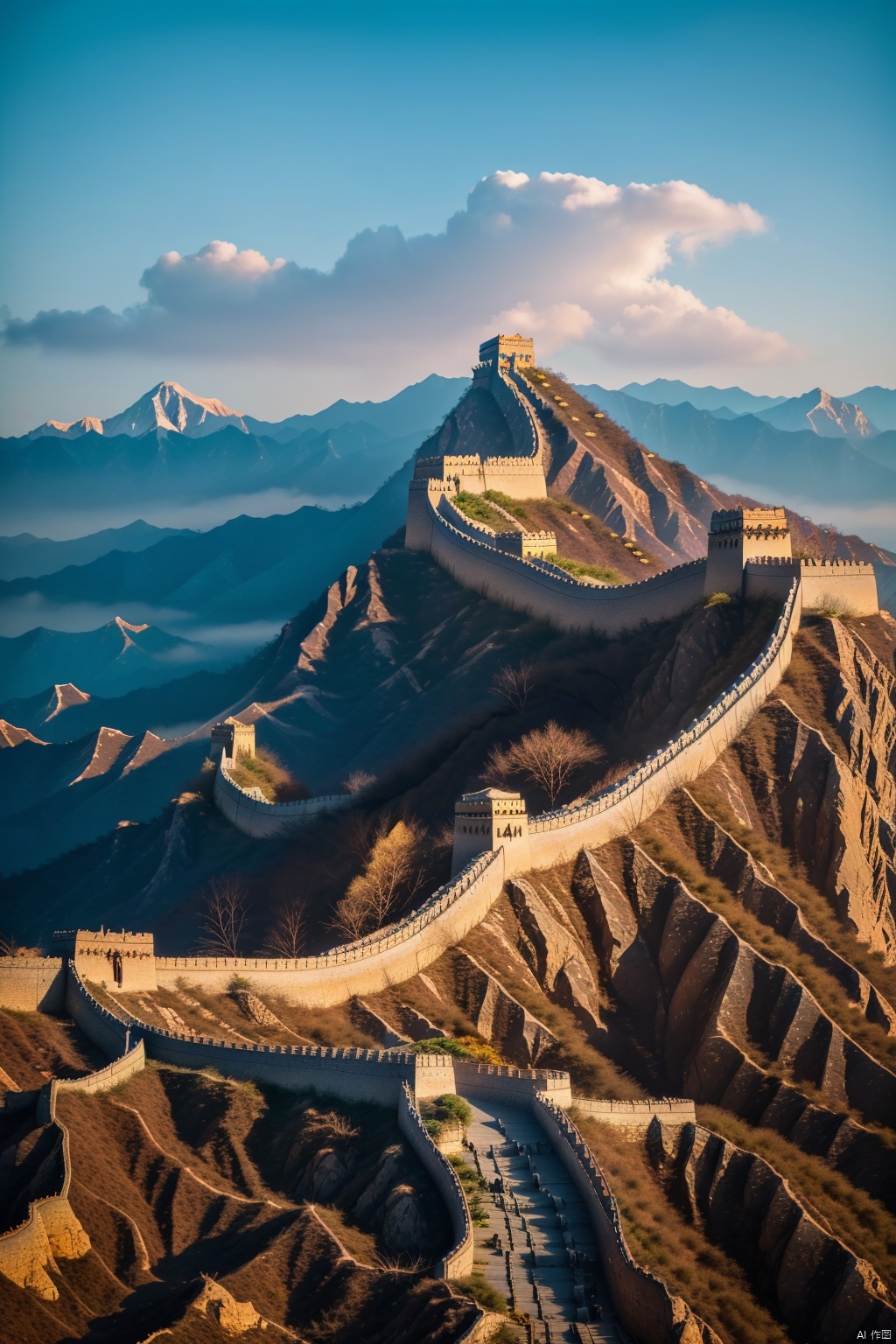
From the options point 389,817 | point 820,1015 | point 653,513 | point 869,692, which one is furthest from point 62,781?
point 820,1015

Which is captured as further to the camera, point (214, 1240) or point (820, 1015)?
point (820, 1015)

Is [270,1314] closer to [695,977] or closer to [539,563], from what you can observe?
[695,977]

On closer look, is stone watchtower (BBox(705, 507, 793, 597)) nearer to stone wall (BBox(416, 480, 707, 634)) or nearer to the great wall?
the great wall

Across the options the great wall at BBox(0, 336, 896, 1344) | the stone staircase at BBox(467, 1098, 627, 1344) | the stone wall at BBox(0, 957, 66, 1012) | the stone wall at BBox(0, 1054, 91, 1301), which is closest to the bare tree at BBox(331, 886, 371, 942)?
the great wall at BBox(0, 336, 896, 1344)

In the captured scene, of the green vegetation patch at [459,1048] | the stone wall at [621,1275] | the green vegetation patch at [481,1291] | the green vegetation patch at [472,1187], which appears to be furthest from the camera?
the green vegetation patch at [459,1048]

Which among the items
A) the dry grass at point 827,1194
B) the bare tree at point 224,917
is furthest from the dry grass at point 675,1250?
the bare tree at point 224,917

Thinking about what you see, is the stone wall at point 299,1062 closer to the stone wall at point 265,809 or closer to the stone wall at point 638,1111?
the stone wall at point 638,1111
